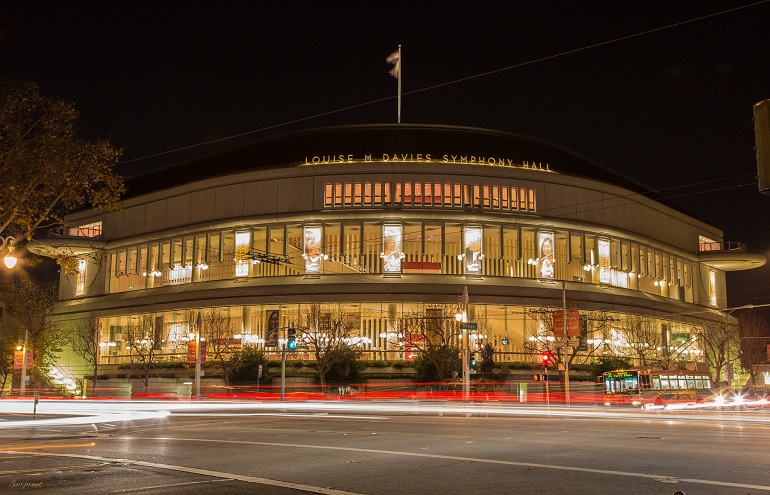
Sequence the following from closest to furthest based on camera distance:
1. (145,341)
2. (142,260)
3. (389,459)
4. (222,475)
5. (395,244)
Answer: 1. (222,475)
2. (389,459)
3. (395,244)
4. (145,341)
5. (142,260)

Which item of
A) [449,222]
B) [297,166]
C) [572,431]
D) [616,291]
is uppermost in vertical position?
[297,166]

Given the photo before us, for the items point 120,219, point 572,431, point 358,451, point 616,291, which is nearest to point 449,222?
point 616,291

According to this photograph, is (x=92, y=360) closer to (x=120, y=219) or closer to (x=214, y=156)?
(x=120, y=219)

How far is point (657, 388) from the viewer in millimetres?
55531

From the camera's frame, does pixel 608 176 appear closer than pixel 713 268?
Yes

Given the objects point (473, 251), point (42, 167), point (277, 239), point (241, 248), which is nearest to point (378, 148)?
point (277, 239)

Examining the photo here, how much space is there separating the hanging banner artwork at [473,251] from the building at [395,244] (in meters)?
0.15

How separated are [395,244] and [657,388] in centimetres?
3494

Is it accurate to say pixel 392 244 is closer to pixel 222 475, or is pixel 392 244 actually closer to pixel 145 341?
pixel 145 341

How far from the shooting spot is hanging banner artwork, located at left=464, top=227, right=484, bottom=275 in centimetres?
8369

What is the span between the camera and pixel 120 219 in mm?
101375

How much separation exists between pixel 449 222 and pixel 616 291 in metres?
21.5

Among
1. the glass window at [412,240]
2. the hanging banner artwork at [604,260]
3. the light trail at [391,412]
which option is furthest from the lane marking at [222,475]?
the hanging banner artwork at [604,260]

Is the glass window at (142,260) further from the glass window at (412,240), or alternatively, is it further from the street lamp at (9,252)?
the street lamp at (9,252)
